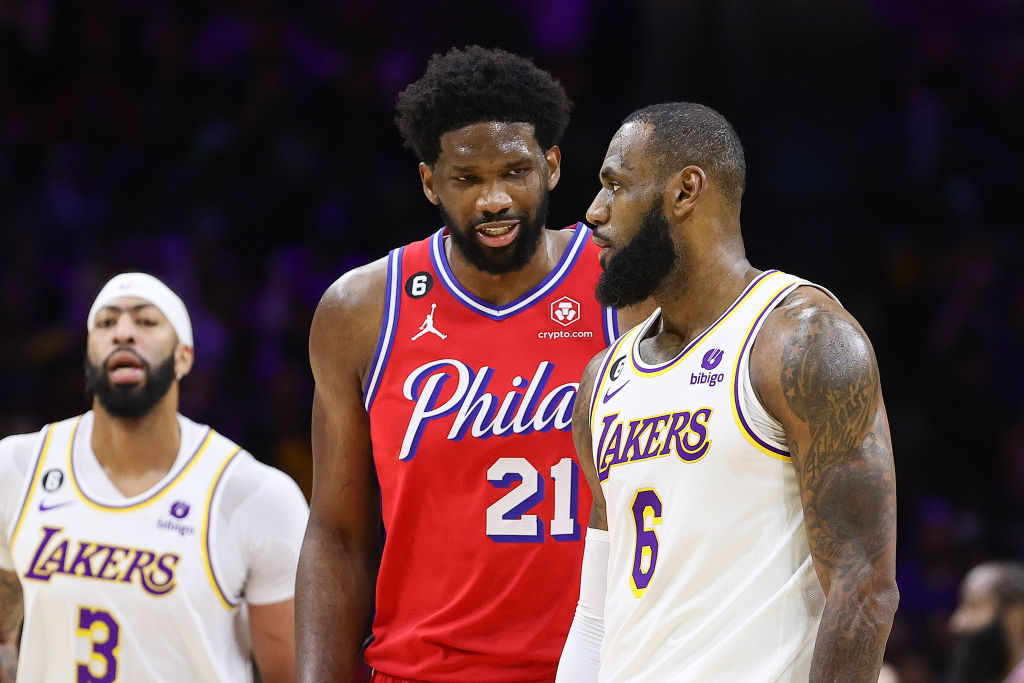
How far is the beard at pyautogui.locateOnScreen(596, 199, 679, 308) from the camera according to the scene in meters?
3.24

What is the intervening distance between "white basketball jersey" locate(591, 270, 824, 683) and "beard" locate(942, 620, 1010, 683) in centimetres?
431

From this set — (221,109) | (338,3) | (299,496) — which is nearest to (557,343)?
(299,496)

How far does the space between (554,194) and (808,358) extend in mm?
6411

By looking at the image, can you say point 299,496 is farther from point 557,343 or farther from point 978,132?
point 978,132

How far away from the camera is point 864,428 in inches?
110

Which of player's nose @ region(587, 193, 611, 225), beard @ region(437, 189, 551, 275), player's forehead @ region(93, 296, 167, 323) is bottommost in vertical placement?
player's nose @ region(587, 193, 611, 225)

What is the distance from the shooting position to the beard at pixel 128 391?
4918 mm

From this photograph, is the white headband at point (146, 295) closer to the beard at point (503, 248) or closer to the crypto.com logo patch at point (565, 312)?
the beard at point (503, 248)

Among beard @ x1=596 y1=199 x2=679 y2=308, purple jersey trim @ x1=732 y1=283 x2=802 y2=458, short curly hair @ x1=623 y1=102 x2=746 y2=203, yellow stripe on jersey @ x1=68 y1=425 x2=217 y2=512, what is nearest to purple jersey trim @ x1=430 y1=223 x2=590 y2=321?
beard @ x1=596 y1=199 x2=679 y2=308

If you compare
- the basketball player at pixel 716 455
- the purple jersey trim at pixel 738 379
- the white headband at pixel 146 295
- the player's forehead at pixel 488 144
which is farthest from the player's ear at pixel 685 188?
the white headband at pixel 146 295

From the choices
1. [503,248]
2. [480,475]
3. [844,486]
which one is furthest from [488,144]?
[844,486]

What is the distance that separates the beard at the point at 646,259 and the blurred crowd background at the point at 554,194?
206 inches

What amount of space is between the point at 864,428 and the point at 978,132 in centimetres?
760

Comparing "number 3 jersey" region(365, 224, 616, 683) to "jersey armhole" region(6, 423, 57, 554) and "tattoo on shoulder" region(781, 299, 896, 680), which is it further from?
"jersey armhole" region(6, 423, 57, 554)
